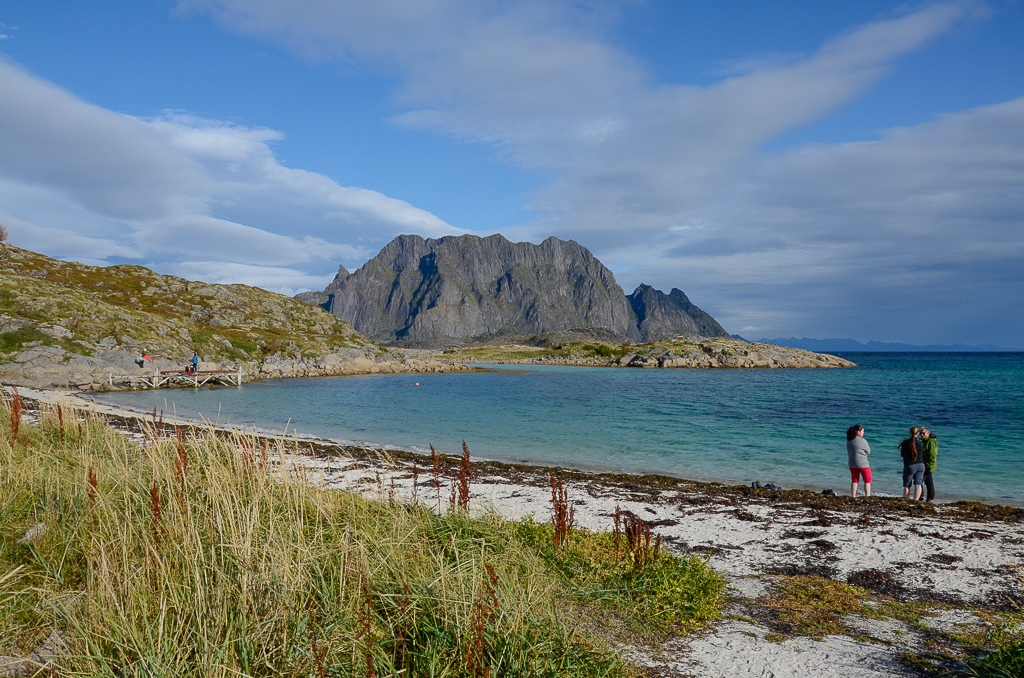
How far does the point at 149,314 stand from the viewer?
6606 centimetres

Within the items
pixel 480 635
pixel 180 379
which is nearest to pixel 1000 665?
pixel 480 635

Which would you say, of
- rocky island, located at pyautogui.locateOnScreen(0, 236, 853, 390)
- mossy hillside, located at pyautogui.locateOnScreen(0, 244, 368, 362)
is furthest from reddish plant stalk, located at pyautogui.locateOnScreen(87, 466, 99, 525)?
mossy hillside, located at pyautogui.locateOnScreen(0, 244, 368, 362)

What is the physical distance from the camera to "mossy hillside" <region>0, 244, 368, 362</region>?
1916 inches

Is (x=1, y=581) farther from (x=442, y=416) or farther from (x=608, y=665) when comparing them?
(x=442, y=416)

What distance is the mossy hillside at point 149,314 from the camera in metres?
48.7

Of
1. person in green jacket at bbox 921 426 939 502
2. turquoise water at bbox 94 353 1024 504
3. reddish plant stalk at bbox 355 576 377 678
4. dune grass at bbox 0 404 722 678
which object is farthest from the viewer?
turquoise water at bbox 94 353 1024 504

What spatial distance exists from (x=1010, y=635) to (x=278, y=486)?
8.17 meters

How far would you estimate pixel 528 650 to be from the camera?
151 inches

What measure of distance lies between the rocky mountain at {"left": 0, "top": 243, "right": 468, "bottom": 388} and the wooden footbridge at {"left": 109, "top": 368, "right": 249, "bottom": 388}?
3.98 feet

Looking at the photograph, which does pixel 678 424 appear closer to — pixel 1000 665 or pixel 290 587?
pixel 1000 665

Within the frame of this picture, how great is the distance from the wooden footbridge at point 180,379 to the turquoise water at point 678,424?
11.6 feet

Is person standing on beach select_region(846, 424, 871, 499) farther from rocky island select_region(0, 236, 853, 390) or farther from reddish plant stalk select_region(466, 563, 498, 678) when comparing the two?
rocky island select_region(0, 236, 853, 390)

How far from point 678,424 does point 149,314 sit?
6768 cm

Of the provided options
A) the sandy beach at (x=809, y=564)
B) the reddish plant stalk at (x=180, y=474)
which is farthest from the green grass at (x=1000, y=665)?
the reddish plant stalk at (x=180, y=474)
